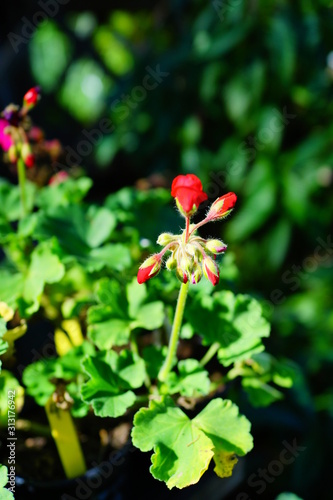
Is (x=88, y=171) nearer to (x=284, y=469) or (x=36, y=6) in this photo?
(x=36, y=6)

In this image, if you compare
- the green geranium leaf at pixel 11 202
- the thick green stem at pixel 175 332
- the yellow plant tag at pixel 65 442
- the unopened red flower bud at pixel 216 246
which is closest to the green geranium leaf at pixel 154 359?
the thick green stem at pixel 175 332

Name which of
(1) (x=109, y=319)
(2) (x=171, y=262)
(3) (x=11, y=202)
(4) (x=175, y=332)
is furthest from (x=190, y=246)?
(3) (x=11, y=202)

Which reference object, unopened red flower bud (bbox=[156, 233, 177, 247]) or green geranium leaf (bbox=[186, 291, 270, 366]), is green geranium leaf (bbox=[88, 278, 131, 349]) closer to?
green geranium leaf (bbox=[186, 291, 270, 366])

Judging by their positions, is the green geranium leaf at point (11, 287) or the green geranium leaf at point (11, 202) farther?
the green geranium leaf at point (11, 202)

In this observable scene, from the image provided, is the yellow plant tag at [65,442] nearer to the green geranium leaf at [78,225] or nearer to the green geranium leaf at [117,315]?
the green geranium leaf at [117,315]

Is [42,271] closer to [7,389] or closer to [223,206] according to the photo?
[7,389]

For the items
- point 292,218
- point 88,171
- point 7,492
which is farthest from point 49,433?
point 88,171
